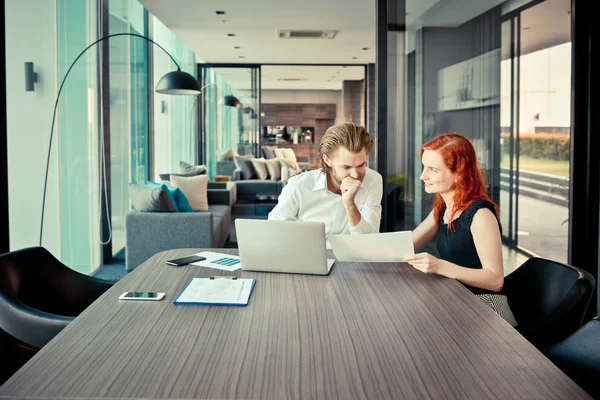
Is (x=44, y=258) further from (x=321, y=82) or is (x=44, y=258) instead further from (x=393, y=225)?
(x=321, y=82)

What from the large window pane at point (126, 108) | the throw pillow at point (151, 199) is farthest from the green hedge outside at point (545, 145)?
the large window pane at point (126, 108)

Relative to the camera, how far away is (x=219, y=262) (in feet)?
7.62

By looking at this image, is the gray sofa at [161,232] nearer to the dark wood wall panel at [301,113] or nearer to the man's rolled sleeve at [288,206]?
the man's rolled sleeve at [288,206]

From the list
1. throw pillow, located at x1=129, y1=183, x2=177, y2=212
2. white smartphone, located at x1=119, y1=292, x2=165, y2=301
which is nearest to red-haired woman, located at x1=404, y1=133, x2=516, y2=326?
white smartphone, located at x1=119, y1=292, x2=165, y2=301

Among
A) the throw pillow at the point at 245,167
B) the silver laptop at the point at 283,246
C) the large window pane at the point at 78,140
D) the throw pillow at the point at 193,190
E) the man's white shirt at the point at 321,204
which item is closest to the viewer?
the silver laptop at the point at 283,246

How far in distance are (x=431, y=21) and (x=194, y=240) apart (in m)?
2.63

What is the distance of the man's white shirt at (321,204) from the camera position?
3.00m

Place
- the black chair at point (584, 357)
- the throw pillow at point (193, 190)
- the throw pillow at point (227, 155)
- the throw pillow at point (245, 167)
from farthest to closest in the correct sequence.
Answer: the throw pillow at point (227, 155), the throw pillow at point (245, 167), the throw pillow at point (193, 190), the black chair at point (584, 357)

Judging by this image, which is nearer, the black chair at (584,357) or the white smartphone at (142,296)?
the black chair at (584,357)

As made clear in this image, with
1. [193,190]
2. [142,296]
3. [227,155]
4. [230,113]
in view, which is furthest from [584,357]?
[230,113]

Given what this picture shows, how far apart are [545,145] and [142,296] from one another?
2.66m

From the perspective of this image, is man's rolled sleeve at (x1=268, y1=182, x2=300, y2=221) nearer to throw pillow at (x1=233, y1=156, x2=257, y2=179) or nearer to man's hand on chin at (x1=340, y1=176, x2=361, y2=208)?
man's hand on chin at (x1=340, y1=176, x2=361, y2=208)

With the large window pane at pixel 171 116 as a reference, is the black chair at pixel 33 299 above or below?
below

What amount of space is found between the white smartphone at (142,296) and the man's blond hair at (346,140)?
4.33 ft
